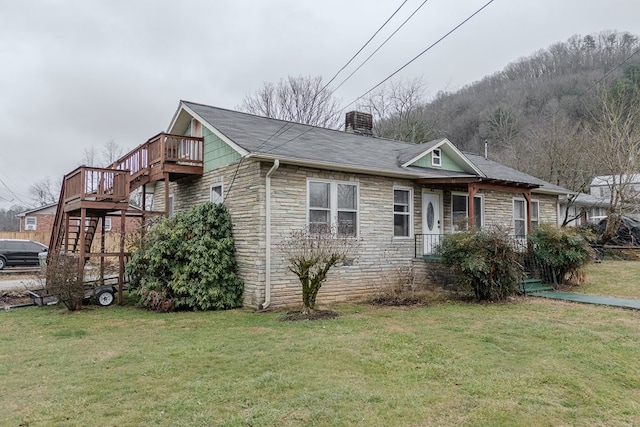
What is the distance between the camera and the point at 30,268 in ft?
57.7

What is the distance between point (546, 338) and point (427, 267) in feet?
16.0

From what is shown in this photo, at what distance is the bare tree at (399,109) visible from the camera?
99.6 ft

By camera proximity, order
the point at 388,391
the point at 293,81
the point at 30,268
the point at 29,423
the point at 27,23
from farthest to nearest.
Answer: the point at 293,81
the point at 30,268
the point at 27,23
the point at 388,391
the point at 29,423

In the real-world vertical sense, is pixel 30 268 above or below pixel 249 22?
below

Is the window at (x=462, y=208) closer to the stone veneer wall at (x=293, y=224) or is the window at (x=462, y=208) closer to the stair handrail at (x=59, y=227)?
the stone veneer wall at (x=293, y=224)

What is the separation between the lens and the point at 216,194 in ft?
34.5

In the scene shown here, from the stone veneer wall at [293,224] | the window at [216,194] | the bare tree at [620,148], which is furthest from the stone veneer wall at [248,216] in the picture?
the bare tree at [620,148]

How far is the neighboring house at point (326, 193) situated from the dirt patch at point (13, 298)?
4233 millimetres

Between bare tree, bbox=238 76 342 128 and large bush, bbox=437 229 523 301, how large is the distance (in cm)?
2153

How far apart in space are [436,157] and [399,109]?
2120 centimetres

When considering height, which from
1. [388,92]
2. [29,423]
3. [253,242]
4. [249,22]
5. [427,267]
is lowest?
[29,423]

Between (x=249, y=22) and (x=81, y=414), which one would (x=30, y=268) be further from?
(x=81, y=414)

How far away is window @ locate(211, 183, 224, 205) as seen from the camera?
10.3 m

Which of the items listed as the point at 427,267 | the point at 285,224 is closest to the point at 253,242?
the point at 285,224
